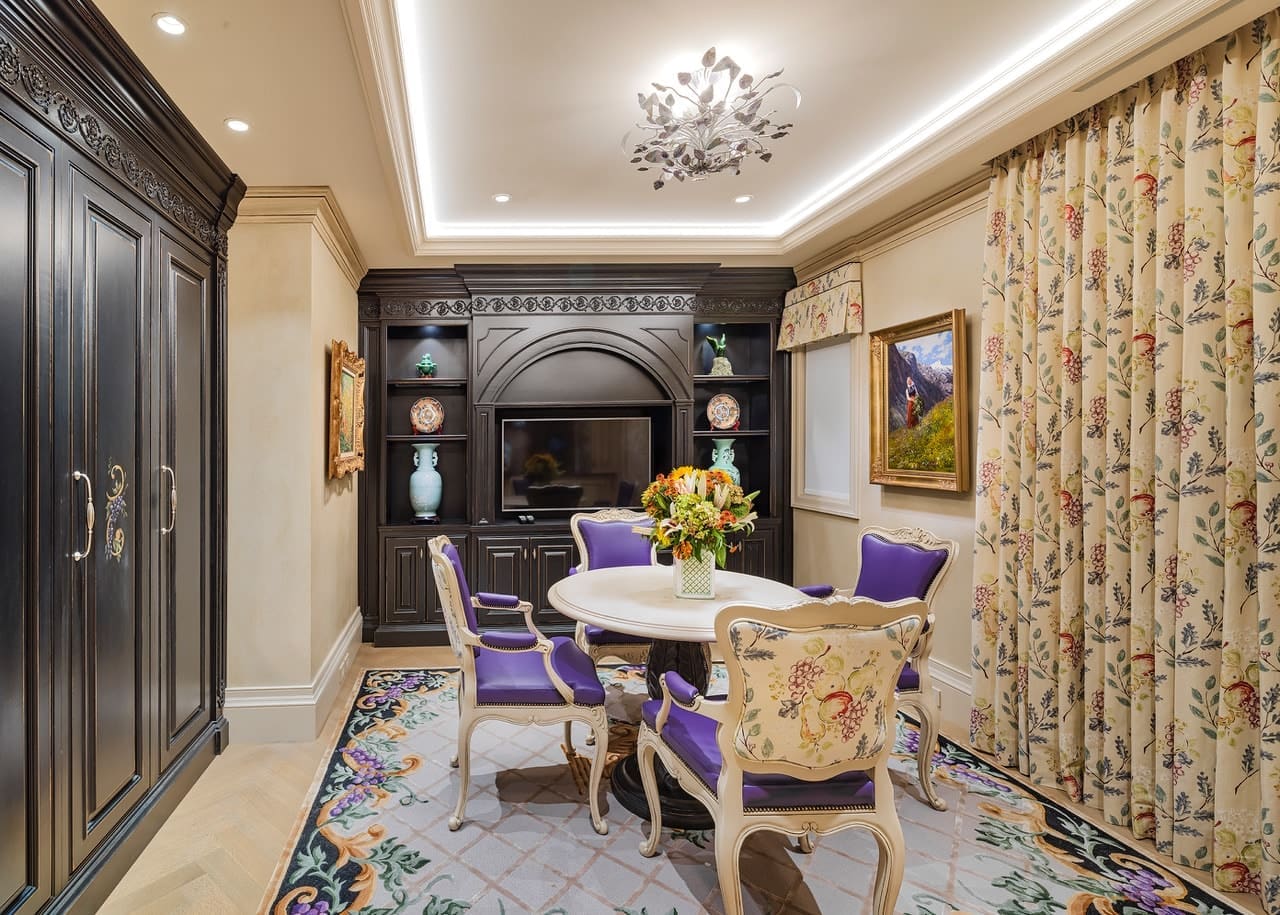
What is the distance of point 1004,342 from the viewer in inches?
114

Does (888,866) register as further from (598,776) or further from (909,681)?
(598,776)

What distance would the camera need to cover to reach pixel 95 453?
2.00m

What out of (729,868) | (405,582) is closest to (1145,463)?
(729,868)

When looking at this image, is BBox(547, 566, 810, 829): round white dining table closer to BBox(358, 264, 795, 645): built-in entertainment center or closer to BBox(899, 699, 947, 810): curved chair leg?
BBox(899, 699, 947, 810): curved chair leg

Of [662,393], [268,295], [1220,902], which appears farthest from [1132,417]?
[268,295]

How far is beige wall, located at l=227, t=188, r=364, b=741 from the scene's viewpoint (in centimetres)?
311

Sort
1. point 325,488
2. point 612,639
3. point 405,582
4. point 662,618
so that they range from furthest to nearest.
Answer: point 405,582, point 325,488, point 612,639, point 662,618

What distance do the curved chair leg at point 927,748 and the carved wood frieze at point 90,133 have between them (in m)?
3.26

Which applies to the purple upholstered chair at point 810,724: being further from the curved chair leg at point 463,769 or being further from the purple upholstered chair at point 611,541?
the purple upholstered chair at point 611,541

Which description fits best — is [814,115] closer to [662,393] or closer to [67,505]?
[662,393]

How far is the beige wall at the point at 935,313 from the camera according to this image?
10.7 feet

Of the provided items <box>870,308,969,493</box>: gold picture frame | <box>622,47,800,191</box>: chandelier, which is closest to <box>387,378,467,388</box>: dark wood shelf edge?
<box>622,47,800,191</box>: chandelier

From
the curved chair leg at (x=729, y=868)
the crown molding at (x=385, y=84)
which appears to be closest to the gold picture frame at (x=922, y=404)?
the curved chair leg at (x=729, y=868)

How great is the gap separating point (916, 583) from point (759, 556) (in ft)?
7.81
